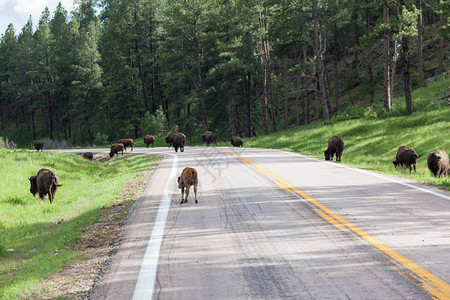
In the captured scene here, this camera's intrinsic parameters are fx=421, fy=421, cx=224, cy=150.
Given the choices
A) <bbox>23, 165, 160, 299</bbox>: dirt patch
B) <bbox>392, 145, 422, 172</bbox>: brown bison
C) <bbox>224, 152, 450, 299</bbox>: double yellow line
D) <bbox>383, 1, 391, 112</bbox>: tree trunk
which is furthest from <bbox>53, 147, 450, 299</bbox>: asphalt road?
<bbox>383, 1, 391, 112</bbox>: tree trunk

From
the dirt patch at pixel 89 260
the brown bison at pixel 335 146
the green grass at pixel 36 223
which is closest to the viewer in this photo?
the dirt patch at pixel 89 260

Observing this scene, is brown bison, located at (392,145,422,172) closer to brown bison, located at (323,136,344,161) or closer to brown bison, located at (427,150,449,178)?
brown bison, located at (427,150,449,178)

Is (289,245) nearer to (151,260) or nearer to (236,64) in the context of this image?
(151,260)

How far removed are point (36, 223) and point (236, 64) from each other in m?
36.2

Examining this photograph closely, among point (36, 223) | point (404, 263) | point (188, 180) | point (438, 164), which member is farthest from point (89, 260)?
point (438, 164)

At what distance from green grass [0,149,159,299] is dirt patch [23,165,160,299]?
201mm

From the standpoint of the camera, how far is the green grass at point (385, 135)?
2128 cm

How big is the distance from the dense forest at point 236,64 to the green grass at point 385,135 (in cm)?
222

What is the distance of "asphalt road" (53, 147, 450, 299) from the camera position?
4723mm

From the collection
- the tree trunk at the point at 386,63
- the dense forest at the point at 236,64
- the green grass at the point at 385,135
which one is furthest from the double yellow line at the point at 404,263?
the tree trunk at the point at 386,63

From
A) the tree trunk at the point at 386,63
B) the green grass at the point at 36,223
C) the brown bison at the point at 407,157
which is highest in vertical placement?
the tree trunk at the point at 386,63

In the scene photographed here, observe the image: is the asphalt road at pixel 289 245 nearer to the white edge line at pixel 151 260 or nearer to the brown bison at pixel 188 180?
the white edge line at pixel 151 260

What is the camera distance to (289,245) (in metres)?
6.27

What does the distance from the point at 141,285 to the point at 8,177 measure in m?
17.6
